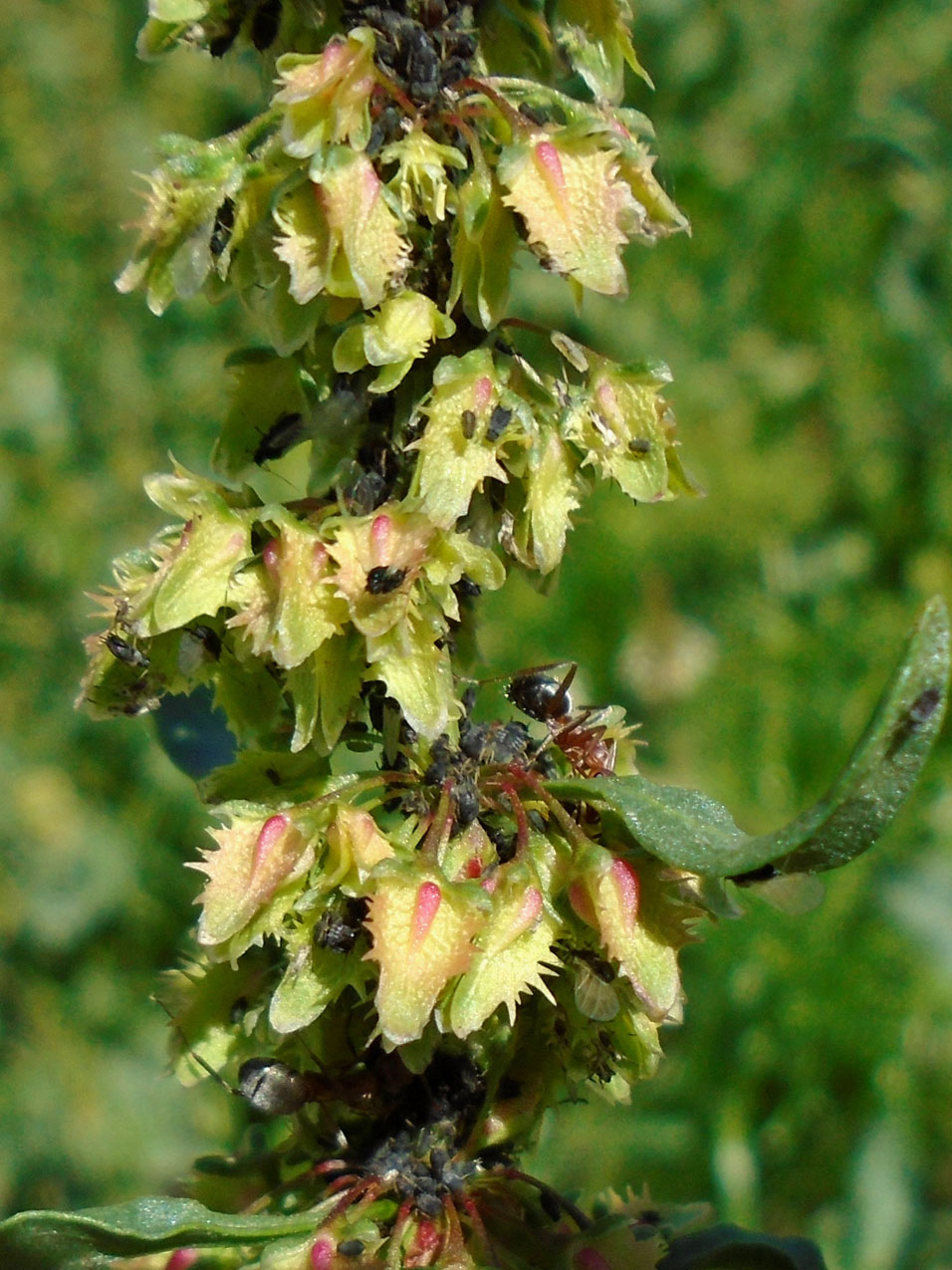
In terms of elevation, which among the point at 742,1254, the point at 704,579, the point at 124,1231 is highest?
the point at 124,1231

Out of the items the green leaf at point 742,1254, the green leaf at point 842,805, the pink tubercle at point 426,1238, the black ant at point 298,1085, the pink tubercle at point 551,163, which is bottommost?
the green leaf at point 742,1254

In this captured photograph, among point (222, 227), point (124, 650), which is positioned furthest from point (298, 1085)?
point (222, 227)

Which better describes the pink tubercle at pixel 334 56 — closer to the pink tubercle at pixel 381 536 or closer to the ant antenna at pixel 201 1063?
the pink tubercle at pixel 381 536

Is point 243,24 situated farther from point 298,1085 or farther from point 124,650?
point 298,1085

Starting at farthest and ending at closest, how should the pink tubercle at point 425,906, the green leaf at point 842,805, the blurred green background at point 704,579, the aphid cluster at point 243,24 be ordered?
the blurred green background at point 704,579 < the aphid cluster at point 243,24 < the pink tubercle at point 425,906 < the green leaf at point 842,805

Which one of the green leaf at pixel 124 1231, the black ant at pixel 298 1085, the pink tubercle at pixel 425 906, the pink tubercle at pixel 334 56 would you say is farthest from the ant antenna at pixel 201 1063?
the pink tubercle at pixel 334 56
